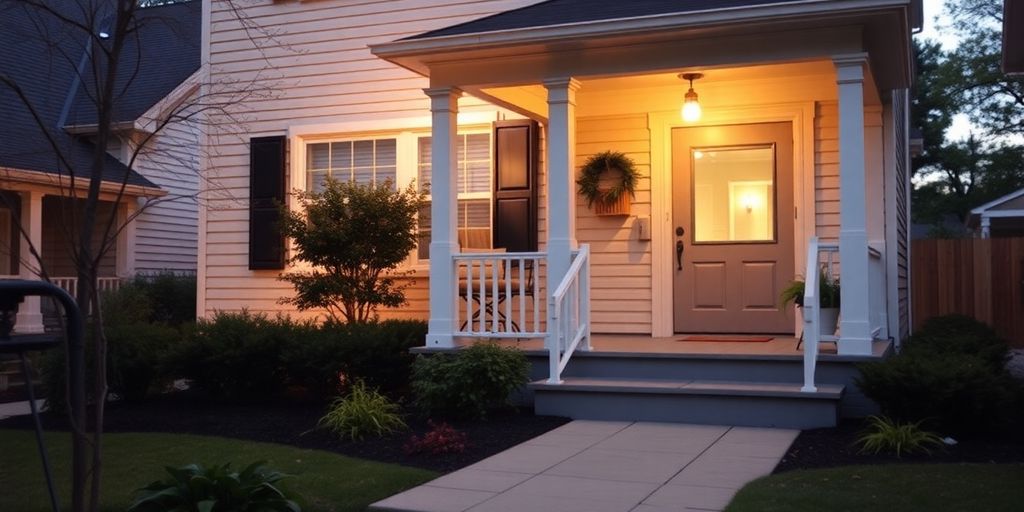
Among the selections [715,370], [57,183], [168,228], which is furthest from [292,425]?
[168,228]

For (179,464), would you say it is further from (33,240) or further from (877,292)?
(33,240)

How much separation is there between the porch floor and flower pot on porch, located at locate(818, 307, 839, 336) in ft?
0.46

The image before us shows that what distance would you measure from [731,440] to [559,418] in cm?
152

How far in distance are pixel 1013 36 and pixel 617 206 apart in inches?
150

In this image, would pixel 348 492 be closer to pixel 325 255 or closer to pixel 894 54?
pixel 325 255

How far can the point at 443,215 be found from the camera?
8.88m

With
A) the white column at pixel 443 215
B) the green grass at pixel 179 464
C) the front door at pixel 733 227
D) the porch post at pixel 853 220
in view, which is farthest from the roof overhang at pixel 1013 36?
the green grass at pixel 179 464

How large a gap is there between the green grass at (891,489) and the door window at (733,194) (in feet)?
13.5

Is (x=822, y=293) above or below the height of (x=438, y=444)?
above

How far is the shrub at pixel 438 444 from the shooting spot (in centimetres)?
664

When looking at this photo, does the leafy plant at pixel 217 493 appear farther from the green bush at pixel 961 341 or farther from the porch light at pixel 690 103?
the porch light at pixel 690 103

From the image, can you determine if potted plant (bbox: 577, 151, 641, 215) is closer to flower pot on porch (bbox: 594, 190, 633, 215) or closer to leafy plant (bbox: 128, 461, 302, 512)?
flower pot on porch (bbox: 594, 190, 633, 215)

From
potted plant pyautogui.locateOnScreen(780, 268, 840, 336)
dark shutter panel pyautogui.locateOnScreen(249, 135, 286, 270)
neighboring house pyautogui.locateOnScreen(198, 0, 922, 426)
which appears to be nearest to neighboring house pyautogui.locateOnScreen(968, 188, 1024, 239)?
neighboring house pyautogui.locateOnScreen(198, 0, 922, 426)

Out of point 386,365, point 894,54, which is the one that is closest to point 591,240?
point 386,365
